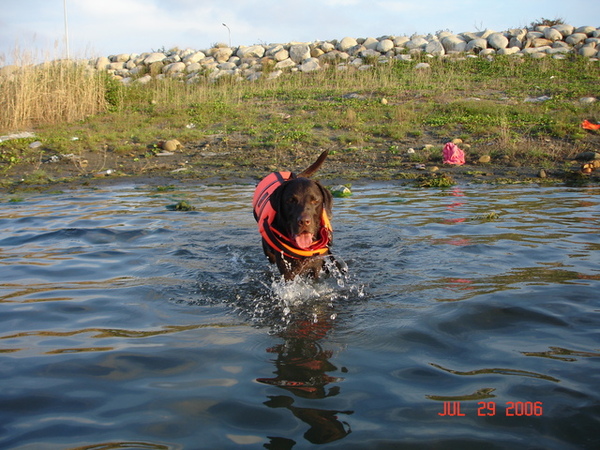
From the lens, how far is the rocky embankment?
74.6ft

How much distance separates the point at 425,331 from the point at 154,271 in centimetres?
273

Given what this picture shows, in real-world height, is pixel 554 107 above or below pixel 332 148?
above

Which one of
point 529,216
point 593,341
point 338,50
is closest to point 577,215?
point 529,216

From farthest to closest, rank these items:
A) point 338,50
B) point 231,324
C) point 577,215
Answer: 1. point 338,50
2. point 577,215
3. point 231,324

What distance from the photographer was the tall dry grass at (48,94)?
13719mm

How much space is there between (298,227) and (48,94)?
483 inches

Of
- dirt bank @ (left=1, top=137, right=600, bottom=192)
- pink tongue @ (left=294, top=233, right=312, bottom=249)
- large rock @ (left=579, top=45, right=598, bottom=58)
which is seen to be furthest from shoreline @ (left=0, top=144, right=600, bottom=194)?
large rock @ (left=579, top=45, right=598, bottom=58)

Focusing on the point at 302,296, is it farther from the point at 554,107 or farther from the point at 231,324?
the point at 554,107

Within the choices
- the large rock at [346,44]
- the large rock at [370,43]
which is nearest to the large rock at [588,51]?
the large rock at [370,43]

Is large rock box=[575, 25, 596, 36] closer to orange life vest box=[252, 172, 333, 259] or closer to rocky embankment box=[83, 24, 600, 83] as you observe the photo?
rocky embankment box=[83, 24, 600, 83]

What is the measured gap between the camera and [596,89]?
15656mm

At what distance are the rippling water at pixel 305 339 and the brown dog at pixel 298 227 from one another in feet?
0.88

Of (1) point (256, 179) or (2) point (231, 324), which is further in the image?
(1) point (256, 179)

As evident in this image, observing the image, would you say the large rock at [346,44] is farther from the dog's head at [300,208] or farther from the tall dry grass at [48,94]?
the dog's head at [300,208]
